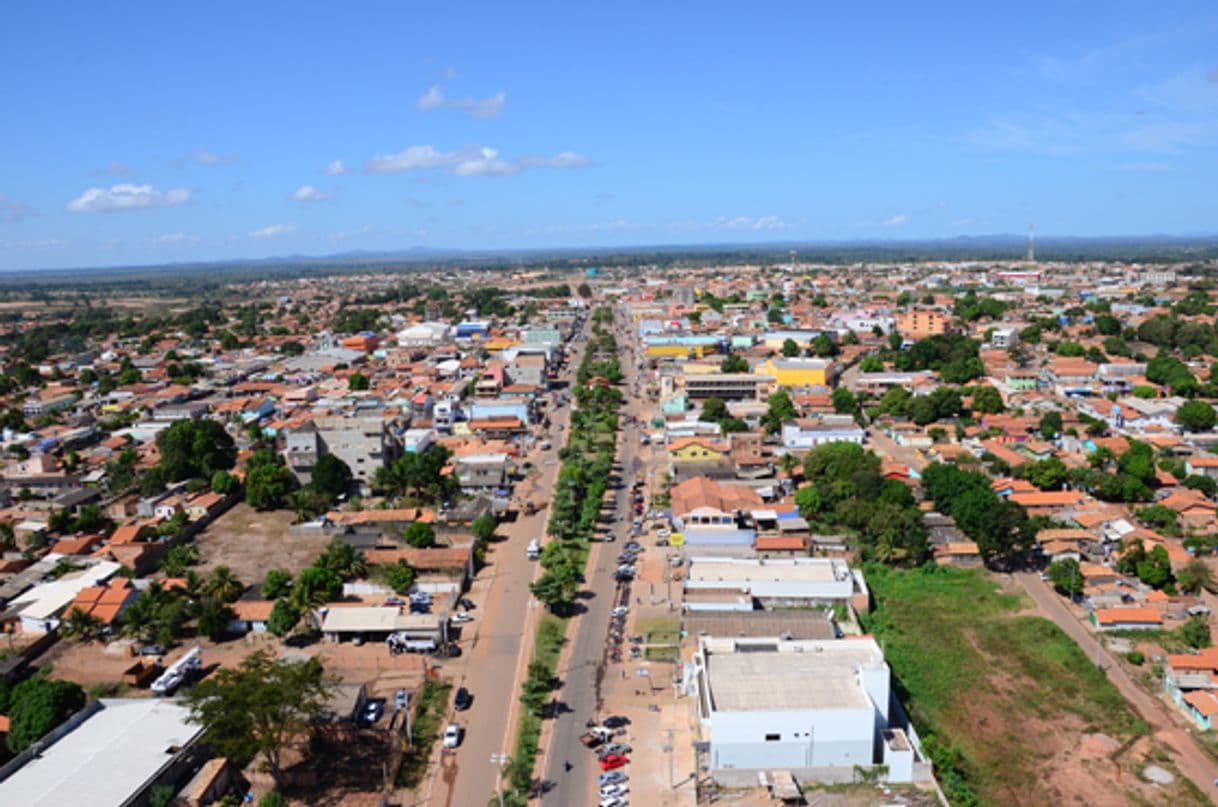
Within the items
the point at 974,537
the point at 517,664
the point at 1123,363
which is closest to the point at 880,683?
the point at 517,664

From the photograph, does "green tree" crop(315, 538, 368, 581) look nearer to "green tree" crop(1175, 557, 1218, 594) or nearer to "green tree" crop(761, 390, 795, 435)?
"green tree" crop(761, 390, 795, 435)

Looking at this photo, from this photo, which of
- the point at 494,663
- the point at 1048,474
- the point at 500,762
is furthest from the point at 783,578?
the point at 1048,474

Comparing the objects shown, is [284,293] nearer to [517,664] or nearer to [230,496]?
[230,496]

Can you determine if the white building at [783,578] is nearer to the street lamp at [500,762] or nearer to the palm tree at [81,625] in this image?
the street lamp at [500,762]

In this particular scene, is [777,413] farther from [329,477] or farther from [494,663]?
[494,663]

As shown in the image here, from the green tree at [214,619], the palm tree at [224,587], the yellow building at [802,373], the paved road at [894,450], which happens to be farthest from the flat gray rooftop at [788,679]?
the yellow building at [802,373]
